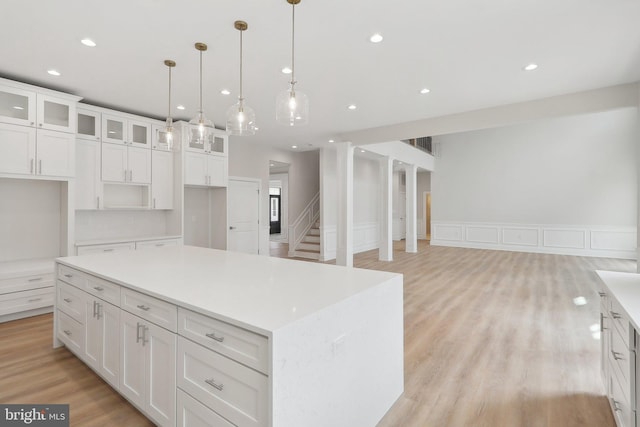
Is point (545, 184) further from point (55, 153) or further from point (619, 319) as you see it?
point (55, 153)

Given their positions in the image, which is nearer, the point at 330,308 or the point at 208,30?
the point at 330,308

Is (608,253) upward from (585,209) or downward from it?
downward

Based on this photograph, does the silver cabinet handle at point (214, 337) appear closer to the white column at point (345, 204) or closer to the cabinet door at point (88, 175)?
the cabinet door at point (88, 175)

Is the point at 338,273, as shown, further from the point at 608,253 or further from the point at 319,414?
the point at 608,253

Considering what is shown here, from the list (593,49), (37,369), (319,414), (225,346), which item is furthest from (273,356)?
(593,49)

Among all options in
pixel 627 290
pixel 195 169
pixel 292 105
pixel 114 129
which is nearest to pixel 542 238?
pixel 627 290

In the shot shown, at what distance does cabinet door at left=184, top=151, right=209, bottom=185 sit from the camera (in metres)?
5.15

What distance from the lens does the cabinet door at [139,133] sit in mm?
4668

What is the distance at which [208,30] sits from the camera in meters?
2.65

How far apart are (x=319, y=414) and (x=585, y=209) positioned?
10.3 meters

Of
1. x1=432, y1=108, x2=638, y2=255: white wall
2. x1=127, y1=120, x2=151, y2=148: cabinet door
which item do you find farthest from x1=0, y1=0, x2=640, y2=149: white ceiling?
x1=432, y1=108, x2=638, y2=255: white wall

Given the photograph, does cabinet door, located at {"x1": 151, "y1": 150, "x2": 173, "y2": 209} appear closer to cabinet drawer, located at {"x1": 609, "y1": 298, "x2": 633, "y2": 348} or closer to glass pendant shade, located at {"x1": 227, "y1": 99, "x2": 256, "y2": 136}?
glass pendant shade, located at {"x1": 227, "y1": 99, "x2": 256, "y2": 136}

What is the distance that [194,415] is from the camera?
1.50 m

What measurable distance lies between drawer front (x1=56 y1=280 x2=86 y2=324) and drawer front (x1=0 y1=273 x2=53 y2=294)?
132cm
